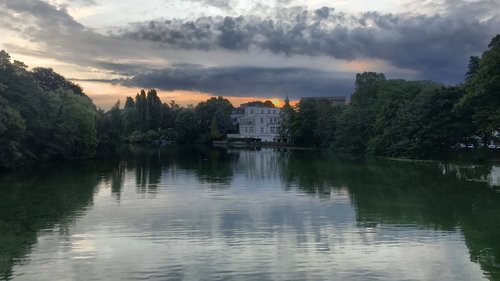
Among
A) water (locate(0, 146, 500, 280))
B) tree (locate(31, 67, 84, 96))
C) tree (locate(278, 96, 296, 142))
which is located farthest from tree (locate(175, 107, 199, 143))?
water (locate(0, 146, 500, 280))

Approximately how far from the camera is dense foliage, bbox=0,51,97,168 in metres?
43.0

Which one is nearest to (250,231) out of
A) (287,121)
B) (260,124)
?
(287,121)

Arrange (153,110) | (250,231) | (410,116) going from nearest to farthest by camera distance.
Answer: (250,231)
(410,116)
(153,110)

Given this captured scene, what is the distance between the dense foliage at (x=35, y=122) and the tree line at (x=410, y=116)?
40.1 meters

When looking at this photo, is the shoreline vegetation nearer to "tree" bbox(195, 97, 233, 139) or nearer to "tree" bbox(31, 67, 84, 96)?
"tree" bbox(31, 67, 84, 96)

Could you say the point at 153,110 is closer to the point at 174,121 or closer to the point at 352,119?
the point at 174,121

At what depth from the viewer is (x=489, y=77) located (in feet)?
153

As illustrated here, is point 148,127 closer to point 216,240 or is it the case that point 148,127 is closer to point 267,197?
point 267,197

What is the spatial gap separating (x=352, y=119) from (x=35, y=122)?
5288cm

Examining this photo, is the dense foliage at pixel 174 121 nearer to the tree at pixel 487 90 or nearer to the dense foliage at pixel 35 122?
the dense foliage at pixel 35 122

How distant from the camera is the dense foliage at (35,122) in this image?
42969 millimetres

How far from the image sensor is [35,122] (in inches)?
2026

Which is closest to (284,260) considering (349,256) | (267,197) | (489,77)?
(349,256)

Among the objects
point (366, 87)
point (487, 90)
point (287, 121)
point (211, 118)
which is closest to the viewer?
point (487, 90)
